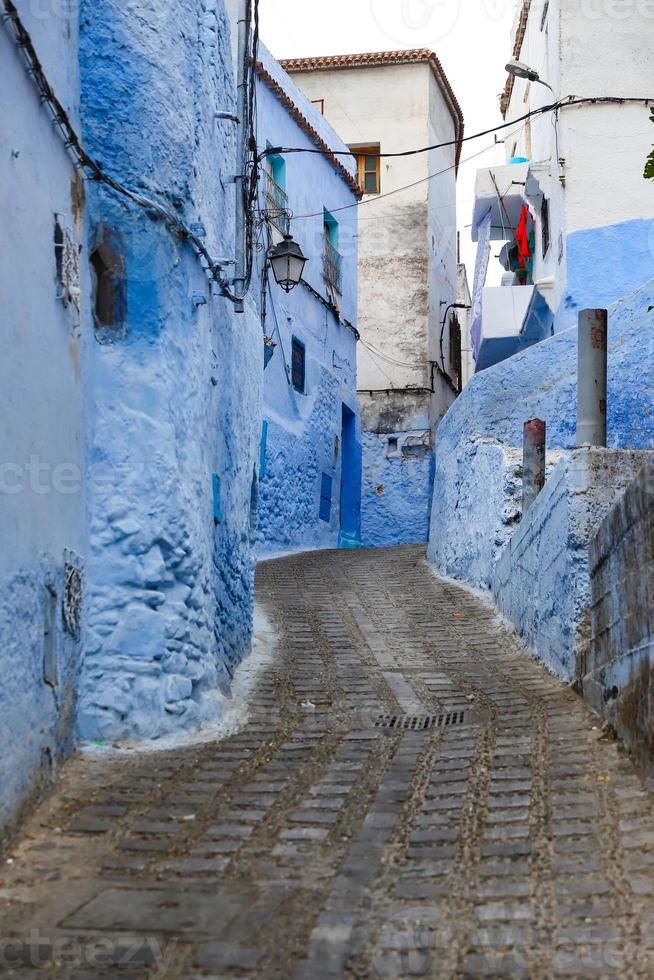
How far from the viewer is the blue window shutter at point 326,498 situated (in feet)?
65.8

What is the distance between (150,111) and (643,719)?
16.3 ft

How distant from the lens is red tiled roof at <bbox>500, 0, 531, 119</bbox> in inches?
833

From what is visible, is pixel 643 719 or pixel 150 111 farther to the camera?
pixel 150 111

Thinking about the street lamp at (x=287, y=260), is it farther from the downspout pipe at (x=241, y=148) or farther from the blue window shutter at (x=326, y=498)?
the blue window shutter at (x=326, y=498)

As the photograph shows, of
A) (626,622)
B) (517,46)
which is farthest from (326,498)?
(626,622)

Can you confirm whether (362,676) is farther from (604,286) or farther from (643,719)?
(604,286)

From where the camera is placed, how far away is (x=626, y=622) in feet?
22.0

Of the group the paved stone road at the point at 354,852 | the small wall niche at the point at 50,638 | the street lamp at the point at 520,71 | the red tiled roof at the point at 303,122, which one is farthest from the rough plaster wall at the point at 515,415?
the small wall niche at the point at 50,638

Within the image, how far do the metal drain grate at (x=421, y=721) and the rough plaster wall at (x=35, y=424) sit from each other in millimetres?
2221

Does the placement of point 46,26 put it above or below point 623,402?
above

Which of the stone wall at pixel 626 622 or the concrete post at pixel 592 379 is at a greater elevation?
the concrete post at pixel 592 379

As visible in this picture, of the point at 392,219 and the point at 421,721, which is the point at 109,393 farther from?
the point at 392,219

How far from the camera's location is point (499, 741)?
693 centimetres

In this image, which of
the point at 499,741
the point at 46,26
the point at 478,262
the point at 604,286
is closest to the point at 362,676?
the point at 499,741
